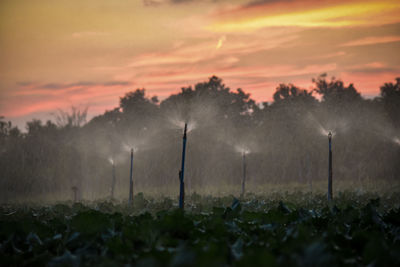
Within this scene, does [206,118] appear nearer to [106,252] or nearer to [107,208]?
[107,208]

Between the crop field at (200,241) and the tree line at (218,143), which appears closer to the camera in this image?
the crop field at (200,241)

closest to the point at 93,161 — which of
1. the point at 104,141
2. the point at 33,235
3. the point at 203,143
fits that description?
the point at 104,141

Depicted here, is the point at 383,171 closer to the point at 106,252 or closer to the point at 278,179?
the point at 278,179

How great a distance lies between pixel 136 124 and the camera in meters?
56.6

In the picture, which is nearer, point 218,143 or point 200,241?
point 200,241

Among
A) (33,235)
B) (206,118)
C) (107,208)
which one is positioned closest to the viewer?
(33,235)

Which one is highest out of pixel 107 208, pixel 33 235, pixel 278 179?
pixel 33 235

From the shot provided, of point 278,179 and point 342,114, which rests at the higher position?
point 342,114

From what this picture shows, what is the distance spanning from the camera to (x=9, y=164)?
54344mm

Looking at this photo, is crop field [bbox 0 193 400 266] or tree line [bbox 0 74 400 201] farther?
tree line [bbox 0 74 400 201]

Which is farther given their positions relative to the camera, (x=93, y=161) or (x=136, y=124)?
(x=93, y=161)

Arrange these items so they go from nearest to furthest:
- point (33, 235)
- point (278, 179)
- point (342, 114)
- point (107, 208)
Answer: point (33, 235) → point (107, 208) → point (342, 114) → point (278, 179)

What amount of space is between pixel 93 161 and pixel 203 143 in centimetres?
1684

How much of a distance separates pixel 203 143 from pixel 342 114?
16290 mm
